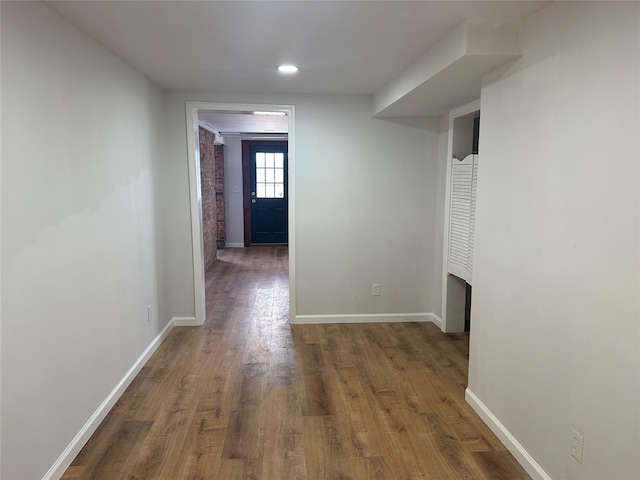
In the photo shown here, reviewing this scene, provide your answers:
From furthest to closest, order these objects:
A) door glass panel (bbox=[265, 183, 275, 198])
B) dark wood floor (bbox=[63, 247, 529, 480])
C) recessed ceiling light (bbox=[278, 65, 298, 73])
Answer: door glass panel (bbox=[265, 183, 275, 198])
recessed ceiling light (bbox=[278, 65, 298, 73])
dark wood floor (bbox=[63, 247, 529, 480])

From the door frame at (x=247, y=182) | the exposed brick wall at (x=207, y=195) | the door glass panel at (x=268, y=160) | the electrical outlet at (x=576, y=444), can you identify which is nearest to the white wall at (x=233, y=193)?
the door frame at (x=247, y=182)

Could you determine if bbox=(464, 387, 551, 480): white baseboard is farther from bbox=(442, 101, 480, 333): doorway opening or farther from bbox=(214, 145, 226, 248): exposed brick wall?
bbox=(214, 145, 226, 248): exposed brick wall

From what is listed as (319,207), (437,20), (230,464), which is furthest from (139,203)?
(437,20)

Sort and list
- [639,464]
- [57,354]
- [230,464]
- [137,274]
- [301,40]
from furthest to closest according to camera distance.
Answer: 1. [137,274]
2. [301,40]
3. [230,464]
4. [57,354]
5. [639,464]

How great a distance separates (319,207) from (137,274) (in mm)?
1757

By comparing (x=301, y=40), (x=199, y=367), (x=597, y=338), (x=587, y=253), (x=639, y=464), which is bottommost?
(x=199, y=367)

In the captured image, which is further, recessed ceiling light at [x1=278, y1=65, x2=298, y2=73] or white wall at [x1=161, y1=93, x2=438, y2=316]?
white wall at [x1=161, y1=93, x2=438, y2=316]

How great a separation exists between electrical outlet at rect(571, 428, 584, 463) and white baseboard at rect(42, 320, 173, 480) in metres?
2.31

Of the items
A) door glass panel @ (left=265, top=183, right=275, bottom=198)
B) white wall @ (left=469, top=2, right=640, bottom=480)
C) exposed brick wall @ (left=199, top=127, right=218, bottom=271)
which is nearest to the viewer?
white wall @ (left=469, top=2, right=640, bottom=480)

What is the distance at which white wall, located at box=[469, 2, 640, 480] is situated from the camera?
1.48 m

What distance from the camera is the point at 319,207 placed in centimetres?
406

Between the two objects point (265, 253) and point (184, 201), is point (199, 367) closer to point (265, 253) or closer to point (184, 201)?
point (184, 201)

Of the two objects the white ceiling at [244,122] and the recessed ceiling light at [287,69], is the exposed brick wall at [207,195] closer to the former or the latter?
the white ceiling at [244,122]

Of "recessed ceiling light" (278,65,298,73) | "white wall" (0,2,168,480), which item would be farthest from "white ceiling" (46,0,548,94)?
"white wall" (0,2,168,480)
